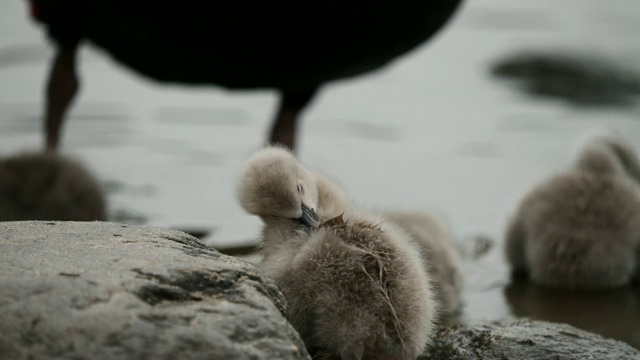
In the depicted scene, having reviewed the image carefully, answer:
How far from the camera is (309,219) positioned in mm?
3096

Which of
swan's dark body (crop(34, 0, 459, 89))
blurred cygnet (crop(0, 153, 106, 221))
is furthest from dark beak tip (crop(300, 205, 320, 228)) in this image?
swan's dark body (crop(34, 0, 459, 89))

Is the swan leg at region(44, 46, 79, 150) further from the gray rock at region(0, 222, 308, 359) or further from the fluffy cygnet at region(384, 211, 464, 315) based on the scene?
the gray rock at region(0, 222, 308, 359)

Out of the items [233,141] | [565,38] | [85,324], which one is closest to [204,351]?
[85,324]

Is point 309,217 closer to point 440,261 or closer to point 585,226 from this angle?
point 440,261

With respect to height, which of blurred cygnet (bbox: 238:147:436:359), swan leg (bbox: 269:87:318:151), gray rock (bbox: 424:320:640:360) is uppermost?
blurred cygnet (bbox: 238:147:436:359)

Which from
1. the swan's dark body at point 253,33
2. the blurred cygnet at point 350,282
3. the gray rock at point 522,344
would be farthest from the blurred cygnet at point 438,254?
the swan's dark body at point 253,33

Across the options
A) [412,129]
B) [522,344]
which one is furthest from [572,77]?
[522,344]

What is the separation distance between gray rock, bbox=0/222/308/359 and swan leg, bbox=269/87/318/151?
3791mm

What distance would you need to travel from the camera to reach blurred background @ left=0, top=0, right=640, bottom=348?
19.5ft

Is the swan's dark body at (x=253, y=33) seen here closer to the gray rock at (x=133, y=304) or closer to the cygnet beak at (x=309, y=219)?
the cygnet beak at (x=309, y=219)

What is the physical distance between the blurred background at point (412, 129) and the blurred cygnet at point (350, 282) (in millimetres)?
1464

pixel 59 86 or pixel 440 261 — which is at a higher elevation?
pixel 440 261

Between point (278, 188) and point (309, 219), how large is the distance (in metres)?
0.15

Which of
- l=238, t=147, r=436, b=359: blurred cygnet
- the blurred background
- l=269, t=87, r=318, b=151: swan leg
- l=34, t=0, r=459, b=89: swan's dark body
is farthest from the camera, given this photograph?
l=269, t=87, r=318, b=151: swan leg
